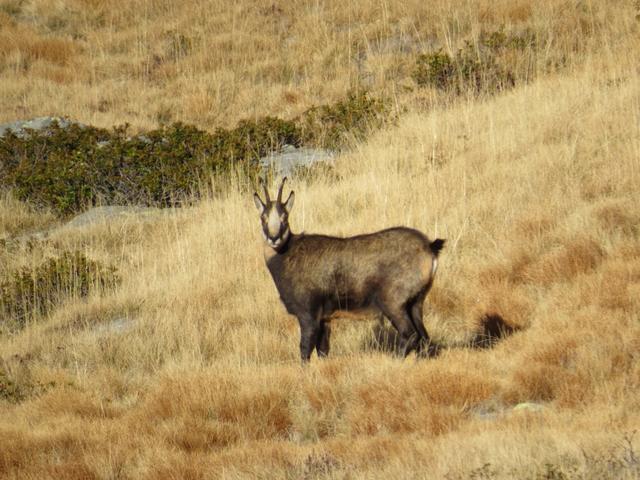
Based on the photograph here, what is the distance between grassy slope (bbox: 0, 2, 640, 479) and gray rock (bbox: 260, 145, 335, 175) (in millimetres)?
941

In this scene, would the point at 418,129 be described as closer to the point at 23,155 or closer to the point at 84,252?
the point at 84,252

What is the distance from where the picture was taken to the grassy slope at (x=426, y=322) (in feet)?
21.1

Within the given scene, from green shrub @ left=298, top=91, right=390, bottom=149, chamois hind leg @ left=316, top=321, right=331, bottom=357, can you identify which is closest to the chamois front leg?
chamois hind leg @ left=316, top=321, right=331, bottom=357

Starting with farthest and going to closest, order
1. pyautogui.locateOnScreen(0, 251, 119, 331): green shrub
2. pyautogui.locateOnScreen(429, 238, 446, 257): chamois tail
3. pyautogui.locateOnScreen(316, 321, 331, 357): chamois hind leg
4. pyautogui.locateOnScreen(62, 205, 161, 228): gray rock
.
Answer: pyautogui.locateOnScreen(62, 205, 161, 228): gray rock
pyautogui.locateOnScreen(0, 251, 119, 331): green shrub
pyautogui.locateOnScreen(316, 321, 331, 357): chamois hind leg
pyautogui.locateOnScreen(429, 238, 446, 257): chamois tail

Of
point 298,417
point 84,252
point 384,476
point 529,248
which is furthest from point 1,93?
point 384,476

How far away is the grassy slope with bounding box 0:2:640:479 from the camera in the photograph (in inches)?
253

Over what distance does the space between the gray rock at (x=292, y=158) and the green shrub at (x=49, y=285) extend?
372 cm

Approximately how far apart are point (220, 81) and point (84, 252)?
8.99m

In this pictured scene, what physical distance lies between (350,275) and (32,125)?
11.4 meters

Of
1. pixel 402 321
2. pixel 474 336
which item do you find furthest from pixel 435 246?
pixel 474 336

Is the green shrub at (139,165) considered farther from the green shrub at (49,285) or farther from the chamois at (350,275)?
the chamois at (350,275)

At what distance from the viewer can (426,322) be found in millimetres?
9375

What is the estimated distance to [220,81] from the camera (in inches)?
819

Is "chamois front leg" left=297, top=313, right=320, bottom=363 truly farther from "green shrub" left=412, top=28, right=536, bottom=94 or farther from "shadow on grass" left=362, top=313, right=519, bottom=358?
"green shrub" left=412, top=28, right=536, bottom=94
